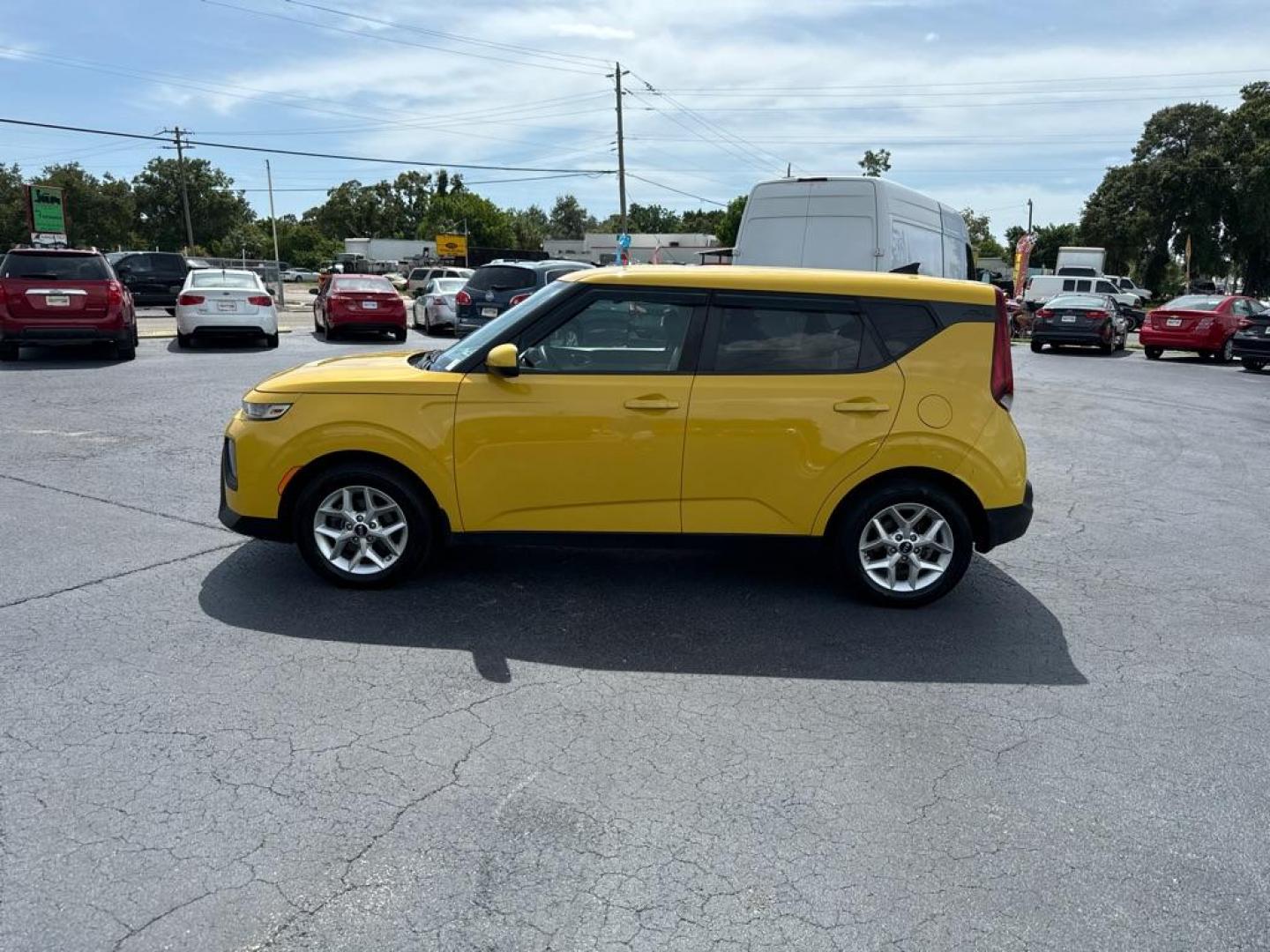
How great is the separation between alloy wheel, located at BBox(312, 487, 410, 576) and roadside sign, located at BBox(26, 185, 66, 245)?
3182cm

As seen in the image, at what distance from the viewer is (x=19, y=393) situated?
11.8 m

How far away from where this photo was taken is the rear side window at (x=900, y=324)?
16.8ft

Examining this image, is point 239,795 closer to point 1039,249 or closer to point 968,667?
point 968,667

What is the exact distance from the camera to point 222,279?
1809cm

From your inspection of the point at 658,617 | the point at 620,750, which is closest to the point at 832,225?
the point at 658,617

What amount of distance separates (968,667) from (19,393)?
1173cm

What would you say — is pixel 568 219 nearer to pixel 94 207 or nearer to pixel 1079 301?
pixel 94 207

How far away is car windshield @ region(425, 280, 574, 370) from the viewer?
5152 millimetres

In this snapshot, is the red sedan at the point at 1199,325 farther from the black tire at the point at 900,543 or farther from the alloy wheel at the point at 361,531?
the alloy wheel at the point at 361,531

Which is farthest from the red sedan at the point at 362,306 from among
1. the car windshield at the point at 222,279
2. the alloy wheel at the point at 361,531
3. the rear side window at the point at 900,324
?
the rear side window at the point at 900,324

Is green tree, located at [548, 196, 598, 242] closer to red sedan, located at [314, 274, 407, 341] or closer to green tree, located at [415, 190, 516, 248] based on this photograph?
green tree, located at [415, 190, 516, 248]

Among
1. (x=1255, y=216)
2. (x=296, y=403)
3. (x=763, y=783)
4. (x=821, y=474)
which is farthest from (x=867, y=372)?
(x=1255, y=216)

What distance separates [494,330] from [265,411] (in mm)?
1283

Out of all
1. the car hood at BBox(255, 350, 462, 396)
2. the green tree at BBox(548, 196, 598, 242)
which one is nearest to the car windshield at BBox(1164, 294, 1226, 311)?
the car hood at BBox(255, 350, 462, 396)
